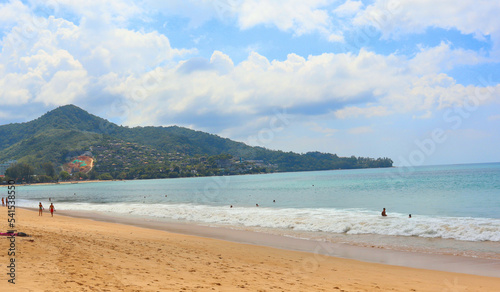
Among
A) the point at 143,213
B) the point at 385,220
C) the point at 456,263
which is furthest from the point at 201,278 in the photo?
the point at 143,213

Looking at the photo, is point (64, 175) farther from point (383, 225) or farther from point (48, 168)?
point (383, 225)

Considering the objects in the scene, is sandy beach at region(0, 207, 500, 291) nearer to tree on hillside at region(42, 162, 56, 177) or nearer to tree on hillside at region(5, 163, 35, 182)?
tree on hillside at region(5, 163, 35, 182)

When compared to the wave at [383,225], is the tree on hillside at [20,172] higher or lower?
higher

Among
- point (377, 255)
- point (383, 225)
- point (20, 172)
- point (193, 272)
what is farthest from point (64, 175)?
point (193, 272)

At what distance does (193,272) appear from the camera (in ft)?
31.7

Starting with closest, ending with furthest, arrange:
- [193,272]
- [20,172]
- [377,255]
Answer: [193,272], [377,255], [20,172]

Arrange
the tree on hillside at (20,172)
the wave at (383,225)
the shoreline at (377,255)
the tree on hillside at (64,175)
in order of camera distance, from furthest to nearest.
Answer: the tree on hillside at (64,175), the tree on hillside at (20,172), the wave at (383,225), the shoreline at (377,255)

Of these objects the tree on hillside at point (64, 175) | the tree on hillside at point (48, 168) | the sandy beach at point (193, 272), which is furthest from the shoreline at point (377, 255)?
the tree on hillside at point (64, 175)

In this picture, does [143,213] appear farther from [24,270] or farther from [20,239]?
[24,270]

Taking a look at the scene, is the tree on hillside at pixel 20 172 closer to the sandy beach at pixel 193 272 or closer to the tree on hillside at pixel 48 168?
the tree on hillside at pixel 48 168

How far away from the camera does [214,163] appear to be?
19775 centimetres

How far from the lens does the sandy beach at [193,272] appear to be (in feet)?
25.6

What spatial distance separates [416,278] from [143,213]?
100ft

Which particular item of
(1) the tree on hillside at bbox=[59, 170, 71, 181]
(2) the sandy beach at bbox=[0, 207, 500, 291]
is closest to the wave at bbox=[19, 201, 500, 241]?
(2) the sandy beach at bbox=[0, 207, 500, 291]
